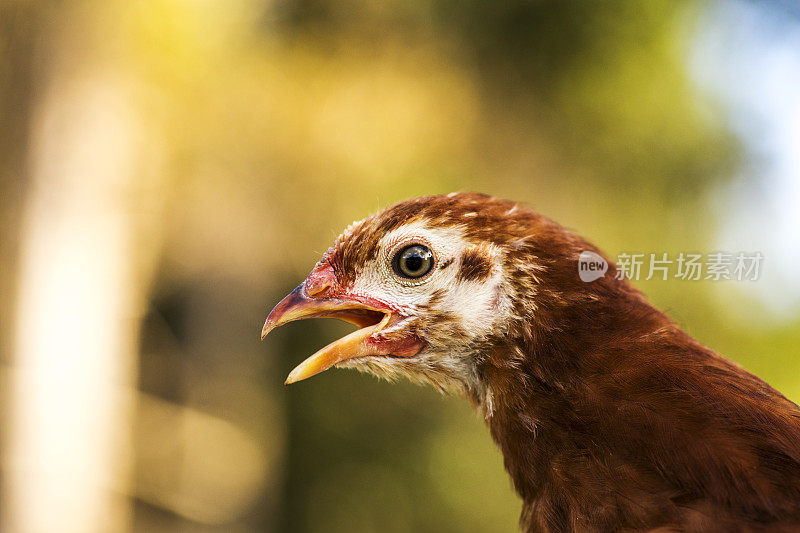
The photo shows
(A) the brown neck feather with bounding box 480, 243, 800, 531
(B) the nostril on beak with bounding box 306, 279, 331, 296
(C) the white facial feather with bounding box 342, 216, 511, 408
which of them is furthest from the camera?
(B) the nostril on beak with bounding box 306, 279, 331, 296

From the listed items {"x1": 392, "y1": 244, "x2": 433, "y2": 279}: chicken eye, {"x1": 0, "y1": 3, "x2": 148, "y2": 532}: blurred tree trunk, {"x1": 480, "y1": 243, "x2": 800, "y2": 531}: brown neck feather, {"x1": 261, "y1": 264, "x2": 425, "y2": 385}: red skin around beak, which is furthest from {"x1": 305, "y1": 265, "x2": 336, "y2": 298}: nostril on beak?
{"x1": 0, "y1": 3, "x2": 148, "y2": 532}: blurred tree trunk

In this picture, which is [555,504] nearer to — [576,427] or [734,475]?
[576,427]

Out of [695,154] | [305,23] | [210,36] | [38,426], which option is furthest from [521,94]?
[38,426]

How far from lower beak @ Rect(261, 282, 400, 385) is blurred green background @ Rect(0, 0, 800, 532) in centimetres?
386

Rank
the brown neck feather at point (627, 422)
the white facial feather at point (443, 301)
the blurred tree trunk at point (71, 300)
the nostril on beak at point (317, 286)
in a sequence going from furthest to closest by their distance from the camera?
the blurred tree trunk at point (71, 300) → the nostril on beak at point (317, 286) → the white facial feather at point (443, 301) → the brown neck feather at point (627, 422)

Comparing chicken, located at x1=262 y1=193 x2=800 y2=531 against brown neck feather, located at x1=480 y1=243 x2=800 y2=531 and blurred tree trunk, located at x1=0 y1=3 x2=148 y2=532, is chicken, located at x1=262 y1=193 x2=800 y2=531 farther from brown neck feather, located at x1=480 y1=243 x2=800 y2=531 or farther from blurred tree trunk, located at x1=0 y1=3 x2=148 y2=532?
blurred tree trunk, located at x1=0 y1=3 x2=148 y2=532

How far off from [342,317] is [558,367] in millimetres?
564

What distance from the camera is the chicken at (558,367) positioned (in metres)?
1.09

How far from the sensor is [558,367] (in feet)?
4.23

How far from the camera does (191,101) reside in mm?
5867

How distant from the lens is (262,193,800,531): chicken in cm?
109

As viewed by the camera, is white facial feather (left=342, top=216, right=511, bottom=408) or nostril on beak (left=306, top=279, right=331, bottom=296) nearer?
white facial feather (left=342, top=216, right=511, bottom=408)

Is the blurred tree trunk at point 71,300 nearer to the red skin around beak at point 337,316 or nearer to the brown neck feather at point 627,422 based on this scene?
the red skin around beak at point 337,316

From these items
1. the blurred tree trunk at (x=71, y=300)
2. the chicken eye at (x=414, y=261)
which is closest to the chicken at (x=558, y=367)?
the chicken eye at (x=414, y=261)
